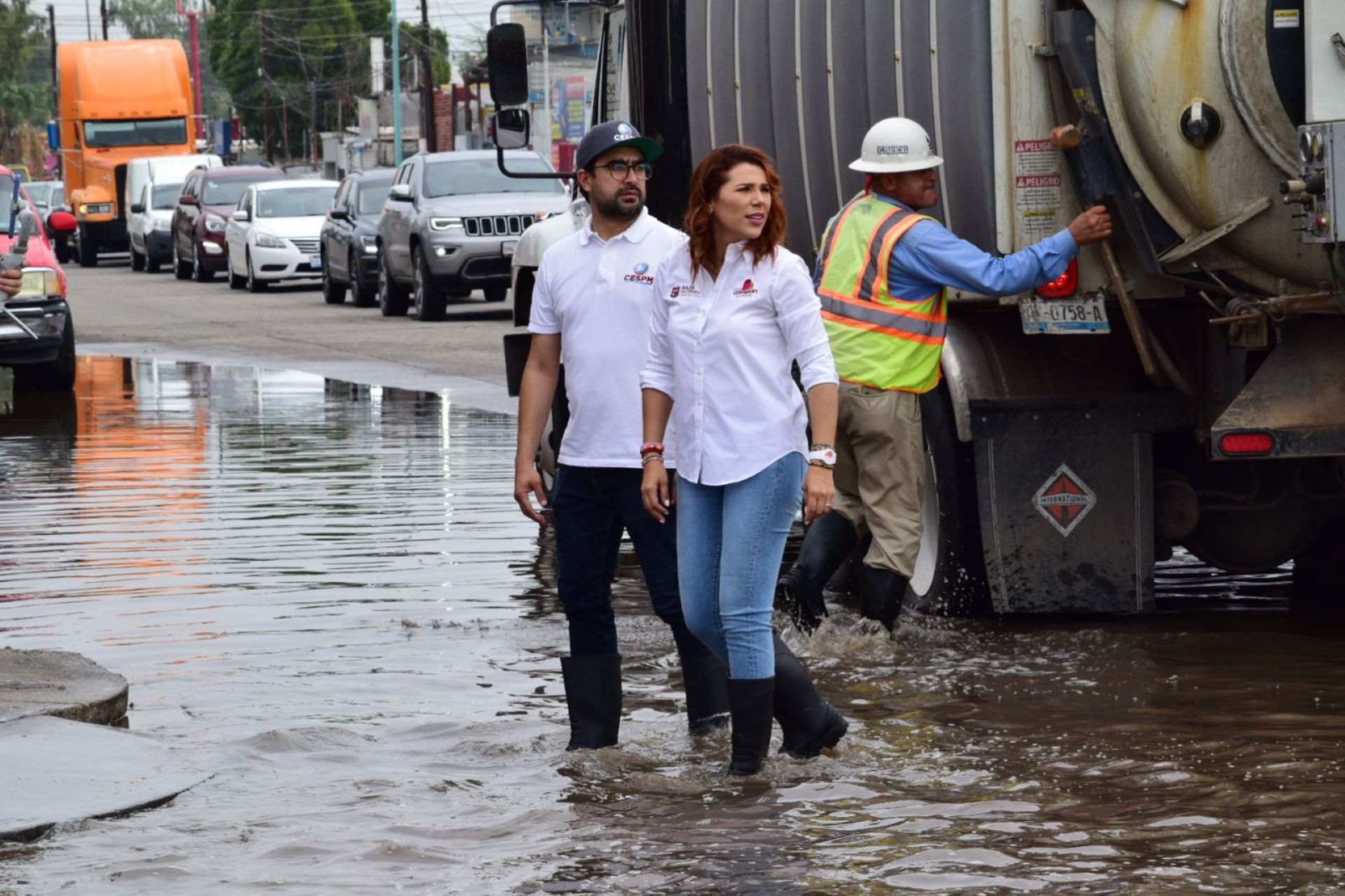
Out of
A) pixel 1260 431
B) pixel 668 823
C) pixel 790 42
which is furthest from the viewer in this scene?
pixel 790 42

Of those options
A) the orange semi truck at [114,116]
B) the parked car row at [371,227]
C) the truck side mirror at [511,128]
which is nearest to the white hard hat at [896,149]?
the truck side mirror at [511,128]

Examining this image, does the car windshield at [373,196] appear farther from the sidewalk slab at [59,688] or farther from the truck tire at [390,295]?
the sidewalk slab at [59,688]

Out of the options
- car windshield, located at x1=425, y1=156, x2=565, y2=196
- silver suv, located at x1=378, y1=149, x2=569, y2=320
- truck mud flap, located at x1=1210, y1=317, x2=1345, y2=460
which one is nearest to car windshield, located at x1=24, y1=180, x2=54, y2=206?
silver suv, located at x1=378, y1=149, x2=569, y2=320

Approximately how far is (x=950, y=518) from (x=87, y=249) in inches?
1700

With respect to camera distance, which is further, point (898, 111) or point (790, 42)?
point (790, 42)

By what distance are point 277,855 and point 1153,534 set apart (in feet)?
12.3

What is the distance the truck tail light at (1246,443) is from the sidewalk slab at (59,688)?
11.3 feet

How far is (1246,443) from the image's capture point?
25.2ft

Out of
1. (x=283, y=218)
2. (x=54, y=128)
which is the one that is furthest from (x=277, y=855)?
(x=54, y=128)

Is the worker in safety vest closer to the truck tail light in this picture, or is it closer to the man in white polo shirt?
the truck tail light

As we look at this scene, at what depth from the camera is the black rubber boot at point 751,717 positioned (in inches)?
244

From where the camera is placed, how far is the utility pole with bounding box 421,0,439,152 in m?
63.6

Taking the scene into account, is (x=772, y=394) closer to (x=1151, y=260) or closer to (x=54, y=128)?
(x=1151, y=260)

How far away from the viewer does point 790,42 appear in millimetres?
9453
